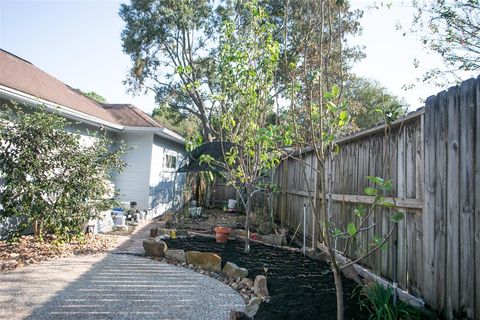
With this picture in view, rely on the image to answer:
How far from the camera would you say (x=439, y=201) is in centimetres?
258

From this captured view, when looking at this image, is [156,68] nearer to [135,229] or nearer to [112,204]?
[135,229]

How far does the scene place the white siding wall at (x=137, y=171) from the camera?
1127 cm

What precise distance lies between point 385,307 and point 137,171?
10069mm

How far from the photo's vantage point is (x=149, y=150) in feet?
36.9

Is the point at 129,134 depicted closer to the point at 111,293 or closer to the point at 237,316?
the point at 111,293

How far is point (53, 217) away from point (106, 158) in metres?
1.62

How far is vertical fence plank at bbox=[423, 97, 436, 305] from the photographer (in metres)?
2.63

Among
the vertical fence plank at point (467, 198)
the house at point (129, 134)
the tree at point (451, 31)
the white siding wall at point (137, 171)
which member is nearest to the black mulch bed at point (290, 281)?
the vertical fence plank at point (467, 198)

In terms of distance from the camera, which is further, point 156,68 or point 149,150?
point 156,68

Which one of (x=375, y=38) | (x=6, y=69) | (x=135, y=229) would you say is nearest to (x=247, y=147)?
(x=375, y=38)

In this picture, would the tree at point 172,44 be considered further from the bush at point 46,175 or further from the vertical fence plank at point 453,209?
the vertical fence plank at point 453,209

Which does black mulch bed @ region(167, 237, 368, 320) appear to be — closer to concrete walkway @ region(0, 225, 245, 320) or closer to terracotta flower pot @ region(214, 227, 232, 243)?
terracotta flower pot @ region(214, 227, 232, 243)

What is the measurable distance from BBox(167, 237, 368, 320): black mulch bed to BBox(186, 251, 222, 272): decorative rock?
220 mm

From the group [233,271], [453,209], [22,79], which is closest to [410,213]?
[453,209]
